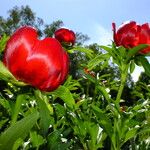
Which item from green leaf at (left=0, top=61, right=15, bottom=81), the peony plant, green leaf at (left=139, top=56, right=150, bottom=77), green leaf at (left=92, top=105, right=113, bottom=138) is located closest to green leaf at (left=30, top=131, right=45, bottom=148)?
the peony plant

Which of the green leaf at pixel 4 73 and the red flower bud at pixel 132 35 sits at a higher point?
the red flower bud at pixel 132 35

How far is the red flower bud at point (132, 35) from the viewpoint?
82.0 inches

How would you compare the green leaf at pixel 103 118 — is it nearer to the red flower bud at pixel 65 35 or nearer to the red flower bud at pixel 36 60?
the red flower bud at pixel 36 60

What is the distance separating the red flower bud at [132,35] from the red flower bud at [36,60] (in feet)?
3.19

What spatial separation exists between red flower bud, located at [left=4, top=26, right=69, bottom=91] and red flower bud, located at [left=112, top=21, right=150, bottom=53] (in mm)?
971

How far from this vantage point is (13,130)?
0.82 metres

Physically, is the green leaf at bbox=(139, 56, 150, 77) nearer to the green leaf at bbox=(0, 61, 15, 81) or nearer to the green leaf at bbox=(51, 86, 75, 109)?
the green leaf at bbox=(51, 86, 75, 109)

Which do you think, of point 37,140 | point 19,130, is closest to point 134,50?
point 37,140

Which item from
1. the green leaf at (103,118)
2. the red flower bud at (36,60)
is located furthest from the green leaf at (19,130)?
the green leaf at (103,118)

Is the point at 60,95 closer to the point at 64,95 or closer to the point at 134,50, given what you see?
the point at 64,95

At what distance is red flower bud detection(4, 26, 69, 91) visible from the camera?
1087 millimetres

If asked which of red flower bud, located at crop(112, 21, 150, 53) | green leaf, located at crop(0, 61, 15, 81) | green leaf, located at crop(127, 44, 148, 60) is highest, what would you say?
red flower bud, located at crop(112, 21, 150, 53)

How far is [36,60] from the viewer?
110 centimetres

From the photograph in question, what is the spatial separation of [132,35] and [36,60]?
42.1 inches
